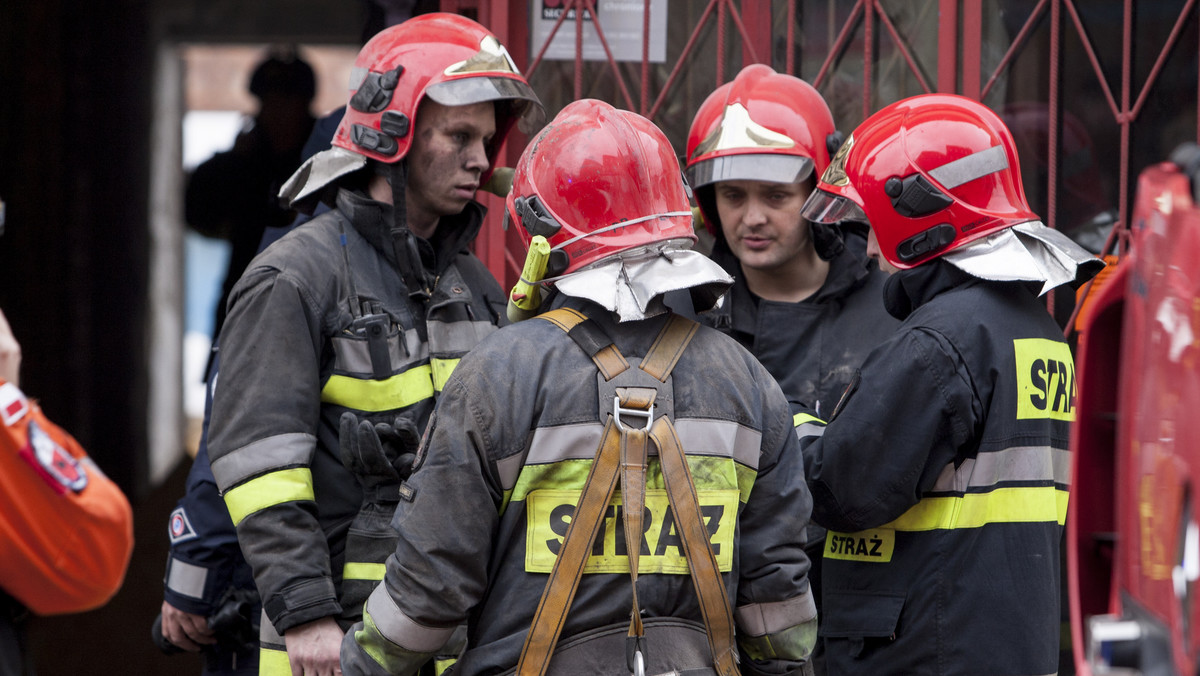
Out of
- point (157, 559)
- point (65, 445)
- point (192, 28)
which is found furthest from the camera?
point (192, 28)

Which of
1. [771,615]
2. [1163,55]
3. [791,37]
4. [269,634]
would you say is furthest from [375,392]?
[1163,55]

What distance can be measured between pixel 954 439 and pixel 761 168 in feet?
3.69

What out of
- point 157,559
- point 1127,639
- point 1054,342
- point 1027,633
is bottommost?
point 157,559

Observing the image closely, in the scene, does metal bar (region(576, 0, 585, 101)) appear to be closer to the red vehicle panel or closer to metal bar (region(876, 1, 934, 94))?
metal bar (region(876, 1, 934, 94))

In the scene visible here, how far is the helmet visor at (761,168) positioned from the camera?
11.9 ft

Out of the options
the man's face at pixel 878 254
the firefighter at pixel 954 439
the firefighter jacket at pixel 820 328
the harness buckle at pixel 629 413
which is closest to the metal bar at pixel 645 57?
the firefighter jacket at pixel 820 328

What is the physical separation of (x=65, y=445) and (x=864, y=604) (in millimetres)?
1823

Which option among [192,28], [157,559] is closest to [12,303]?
[157,559]

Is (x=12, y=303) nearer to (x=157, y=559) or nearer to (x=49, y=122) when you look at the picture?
(x=49, y=122)

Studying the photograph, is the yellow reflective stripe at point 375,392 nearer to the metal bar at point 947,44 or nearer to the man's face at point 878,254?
the man's face at point 878,254

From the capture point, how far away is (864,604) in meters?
2.99

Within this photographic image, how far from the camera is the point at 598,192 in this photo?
2.44 meters

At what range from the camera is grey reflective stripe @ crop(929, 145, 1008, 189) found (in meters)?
3.00

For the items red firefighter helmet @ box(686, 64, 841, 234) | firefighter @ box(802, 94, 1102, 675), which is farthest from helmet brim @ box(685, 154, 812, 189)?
firefighter @ box(802, 94, 1102, 675)
